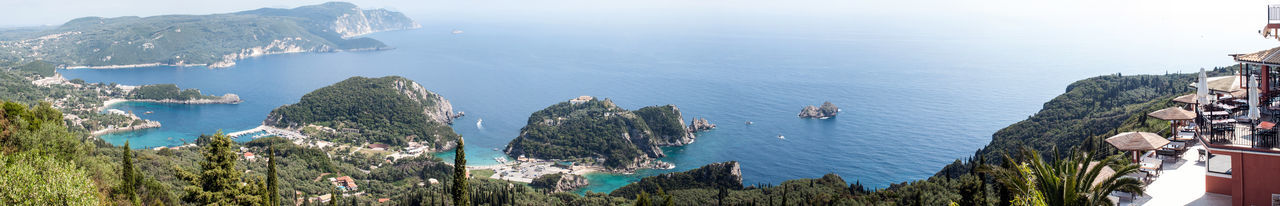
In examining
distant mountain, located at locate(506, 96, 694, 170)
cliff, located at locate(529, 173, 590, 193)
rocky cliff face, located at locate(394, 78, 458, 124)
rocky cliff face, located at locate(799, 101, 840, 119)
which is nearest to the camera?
cliff, located at locate(529, 173, 590, 193)

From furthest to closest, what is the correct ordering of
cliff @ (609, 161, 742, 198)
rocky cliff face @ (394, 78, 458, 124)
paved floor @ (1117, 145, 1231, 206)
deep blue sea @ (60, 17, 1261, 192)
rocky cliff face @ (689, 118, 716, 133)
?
1. rocky cliff face @ (394, 78, 458, 124)
2. rocky cliff face @ (689, 118, 716, 133)
3. deep blue sea @ (60, 17, 1261, 192)
4. cliff @ (609, 161, 742, 198)
5. paved floor @ (1117, 145, 1231, 206)

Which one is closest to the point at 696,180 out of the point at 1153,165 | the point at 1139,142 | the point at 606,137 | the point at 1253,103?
the point at 606,137

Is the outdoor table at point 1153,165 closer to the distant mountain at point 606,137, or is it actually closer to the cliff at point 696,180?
the cliff at point 696,180

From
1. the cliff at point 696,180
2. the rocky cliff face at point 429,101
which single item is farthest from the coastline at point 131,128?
the cliff at point 696,180

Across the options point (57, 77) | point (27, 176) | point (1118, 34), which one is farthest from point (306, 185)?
→ point (1118, 34)

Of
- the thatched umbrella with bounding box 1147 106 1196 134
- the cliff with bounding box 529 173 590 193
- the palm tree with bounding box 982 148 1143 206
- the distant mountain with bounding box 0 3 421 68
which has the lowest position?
the cliff with bounding box 529 173 590 193

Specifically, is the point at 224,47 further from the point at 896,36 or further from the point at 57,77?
the point at 896,36

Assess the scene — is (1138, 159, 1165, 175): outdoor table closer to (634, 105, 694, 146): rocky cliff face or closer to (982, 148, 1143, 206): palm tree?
(982, 148, 1143, 206): palm tree

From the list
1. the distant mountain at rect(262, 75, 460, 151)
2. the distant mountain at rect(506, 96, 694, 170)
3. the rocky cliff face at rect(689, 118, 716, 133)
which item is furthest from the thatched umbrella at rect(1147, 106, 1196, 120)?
the distant mountain at rect(262, 75, 460, 151)
